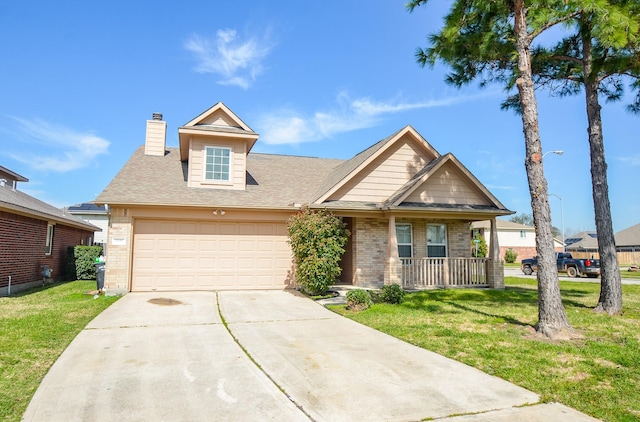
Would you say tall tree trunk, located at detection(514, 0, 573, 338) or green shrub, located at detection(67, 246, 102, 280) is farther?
green shrub, located at detection(67, 246, 102, 280)

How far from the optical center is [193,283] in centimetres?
1265

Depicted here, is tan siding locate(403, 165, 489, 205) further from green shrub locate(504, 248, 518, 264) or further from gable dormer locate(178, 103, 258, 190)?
green shrub locate(504, 248, 518, 264)

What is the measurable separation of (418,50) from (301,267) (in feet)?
23.9

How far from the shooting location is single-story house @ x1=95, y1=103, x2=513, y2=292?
12422mm

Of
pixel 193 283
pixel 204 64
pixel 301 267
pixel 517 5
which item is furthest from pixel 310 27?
pixel 193 283

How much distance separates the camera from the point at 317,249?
11672mm

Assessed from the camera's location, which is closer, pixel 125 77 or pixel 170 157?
pixel 125 77

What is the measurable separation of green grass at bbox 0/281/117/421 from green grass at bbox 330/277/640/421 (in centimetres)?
560

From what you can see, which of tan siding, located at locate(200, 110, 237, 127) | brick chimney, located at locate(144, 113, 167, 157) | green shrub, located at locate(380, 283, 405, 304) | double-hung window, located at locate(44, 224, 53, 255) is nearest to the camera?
green shrub, located at locate(380, 283, 405, 304)

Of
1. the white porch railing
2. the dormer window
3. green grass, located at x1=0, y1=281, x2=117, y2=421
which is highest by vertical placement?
the dormer window

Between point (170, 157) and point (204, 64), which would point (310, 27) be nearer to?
point (204, 64)

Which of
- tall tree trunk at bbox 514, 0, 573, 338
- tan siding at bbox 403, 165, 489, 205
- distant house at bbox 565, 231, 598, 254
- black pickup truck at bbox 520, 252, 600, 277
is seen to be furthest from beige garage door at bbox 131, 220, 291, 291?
distant house at bbox 565, 231, 598, 254

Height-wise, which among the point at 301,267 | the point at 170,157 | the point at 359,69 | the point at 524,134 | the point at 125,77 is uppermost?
the point at 359,69

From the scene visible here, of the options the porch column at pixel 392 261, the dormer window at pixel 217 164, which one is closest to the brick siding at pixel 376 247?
the porch column at pixel 392 261
